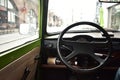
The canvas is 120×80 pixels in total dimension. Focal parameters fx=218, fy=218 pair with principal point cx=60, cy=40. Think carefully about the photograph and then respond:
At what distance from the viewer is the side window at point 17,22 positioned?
1700 millimetres

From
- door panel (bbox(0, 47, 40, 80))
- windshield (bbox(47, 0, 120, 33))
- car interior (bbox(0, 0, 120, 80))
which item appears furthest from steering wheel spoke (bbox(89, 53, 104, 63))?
windshield (bbox(47, 0, 120, 33))

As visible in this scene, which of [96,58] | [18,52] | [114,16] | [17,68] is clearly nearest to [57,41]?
[96,58]

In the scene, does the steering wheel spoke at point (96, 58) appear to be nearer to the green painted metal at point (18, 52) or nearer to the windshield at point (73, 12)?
the green painted metal at point (18, 52)

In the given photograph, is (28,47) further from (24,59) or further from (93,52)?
(93,52)

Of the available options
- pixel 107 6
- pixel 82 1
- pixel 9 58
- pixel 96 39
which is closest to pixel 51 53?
pixel 96 39

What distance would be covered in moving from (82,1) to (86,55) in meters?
0.94

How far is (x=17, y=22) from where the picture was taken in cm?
207

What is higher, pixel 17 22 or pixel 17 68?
pixel 17 22

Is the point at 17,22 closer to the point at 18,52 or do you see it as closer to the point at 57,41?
the point at 18,52

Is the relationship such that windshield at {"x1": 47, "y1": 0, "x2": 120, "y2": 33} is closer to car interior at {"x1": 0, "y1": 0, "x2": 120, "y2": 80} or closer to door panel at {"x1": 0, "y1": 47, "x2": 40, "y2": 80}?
car interior at {"x1": 0, "y1": 0, "x2": 120, "y2": 80}

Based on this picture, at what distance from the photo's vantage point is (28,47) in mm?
2289

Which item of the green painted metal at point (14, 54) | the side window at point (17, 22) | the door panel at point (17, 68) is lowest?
the door panel at point (17, 68)

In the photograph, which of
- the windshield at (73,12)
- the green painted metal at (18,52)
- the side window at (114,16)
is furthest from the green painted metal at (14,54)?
the side window at (114,16)

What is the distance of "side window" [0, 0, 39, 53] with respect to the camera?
1.70 meters
